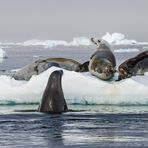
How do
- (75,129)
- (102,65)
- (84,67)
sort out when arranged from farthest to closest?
(84,67) → (102,65) → (75,129)

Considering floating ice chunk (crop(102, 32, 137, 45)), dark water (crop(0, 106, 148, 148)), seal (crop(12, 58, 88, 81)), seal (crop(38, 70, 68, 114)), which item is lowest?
dark water (crop(0, 106, 148, 148))

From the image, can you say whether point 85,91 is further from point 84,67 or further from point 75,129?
point 84,67

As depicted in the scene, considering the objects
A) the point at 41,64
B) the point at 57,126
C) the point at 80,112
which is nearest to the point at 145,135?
the point at 57,126

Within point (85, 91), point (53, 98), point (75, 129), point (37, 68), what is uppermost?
point (37, 68)

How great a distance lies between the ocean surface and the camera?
834 cm

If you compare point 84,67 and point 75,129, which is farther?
point 84,67

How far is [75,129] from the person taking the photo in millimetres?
9641

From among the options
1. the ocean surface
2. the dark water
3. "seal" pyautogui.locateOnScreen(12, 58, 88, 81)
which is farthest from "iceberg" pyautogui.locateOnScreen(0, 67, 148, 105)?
"seal" pyautogui.locateOnScreen(12, 58, 88, 81)

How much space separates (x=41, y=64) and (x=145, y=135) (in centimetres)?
825

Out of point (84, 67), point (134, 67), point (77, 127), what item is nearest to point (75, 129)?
point (77, 127)

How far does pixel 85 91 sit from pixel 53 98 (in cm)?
105

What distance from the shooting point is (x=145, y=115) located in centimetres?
1121

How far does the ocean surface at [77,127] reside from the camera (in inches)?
328

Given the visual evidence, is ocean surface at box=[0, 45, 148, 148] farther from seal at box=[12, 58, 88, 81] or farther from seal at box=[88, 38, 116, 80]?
seal at box=[12, 58, 88, 81]
